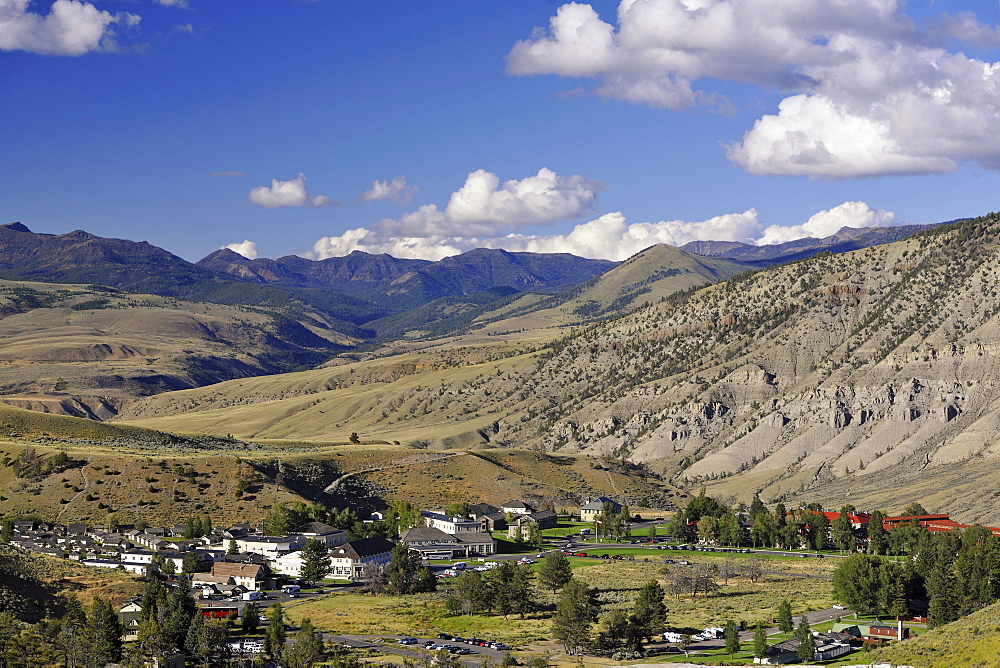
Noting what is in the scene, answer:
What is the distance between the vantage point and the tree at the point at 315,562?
103812 millimetres

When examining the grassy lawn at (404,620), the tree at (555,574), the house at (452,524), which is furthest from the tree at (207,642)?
the house at (452,524)

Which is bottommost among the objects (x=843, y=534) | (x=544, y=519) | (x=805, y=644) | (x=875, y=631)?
(x=875, y=631)

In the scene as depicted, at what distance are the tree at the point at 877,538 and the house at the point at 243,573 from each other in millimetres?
64135

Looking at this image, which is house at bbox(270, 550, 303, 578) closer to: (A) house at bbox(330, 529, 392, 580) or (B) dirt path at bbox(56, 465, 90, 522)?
(A) house at bbox(330, 529, 392, 580)

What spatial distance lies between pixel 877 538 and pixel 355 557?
180 feet

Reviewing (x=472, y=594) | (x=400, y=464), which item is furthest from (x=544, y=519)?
(x=472, y=594)

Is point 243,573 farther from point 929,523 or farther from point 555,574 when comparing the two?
point 929,523

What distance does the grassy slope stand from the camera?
61281mm

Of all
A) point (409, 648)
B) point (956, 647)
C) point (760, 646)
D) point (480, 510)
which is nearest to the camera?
point (956, 647)

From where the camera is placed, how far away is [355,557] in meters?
109

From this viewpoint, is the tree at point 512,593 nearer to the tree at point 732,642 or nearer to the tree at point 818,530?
the tree at point 732,642

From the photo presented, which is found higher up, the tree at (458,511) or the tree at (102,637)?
the tree at (458,511)

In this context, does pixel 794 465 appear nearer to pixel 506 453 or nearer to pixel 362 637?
pixel 506 453

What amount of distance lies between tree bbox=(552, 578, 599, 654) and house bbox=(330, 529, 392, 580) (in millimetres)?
32203
